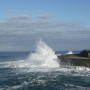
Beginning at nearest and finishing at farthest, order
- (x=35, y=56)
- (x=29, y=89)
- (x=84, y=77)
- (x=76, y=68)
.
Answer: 1. (x=29, y=89)
2. (x=84, y=77)
3. (x=76, y=68)
4. (x=35, y=56)

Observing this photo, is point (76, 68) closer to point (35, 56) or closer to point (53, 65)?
point (53, 65)

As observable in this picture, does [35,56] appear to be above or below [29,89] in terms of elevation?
above

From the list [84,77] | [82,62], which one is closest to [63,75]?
[84,77]

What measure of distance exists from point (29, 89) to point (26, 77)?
10.4 metres

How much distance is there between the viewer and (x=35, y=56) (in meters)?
91.5

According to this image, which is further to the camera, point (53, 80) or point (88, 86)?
point (53, 80)

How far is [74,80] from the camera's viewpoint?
5356 cm

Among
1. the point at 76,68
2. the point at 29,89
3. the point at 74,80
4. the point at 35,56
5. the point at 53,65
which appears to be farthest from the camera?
the point at 35,56

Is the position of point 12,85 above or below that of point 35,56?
below

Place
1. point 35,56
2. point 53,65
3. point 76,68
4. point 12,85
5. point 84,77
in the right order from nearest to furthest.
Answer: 1. point 12,85
2. point 84,77
3. point 76,68
4. point 53,65
5. point 35,56

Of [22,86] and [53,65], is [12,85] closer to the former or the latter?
[22,86]

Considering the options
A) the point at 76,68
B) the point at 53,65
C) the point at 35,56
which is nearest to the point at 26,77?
the point at 76,68

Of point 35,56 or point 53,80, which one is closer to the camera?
point 53,80

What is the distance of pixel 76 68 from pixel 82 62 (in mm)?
4364
